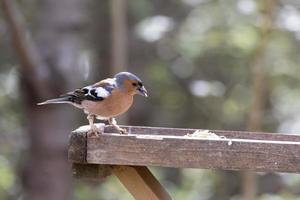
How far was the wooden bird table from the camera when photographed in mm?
3271

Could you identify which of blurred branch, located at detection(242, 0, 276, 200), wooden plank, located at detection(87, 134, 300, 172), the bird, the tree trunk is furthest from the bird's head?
the tree trunk

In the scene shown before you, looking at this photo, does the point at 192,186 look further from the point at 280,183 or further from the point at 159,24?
the point at 159,24

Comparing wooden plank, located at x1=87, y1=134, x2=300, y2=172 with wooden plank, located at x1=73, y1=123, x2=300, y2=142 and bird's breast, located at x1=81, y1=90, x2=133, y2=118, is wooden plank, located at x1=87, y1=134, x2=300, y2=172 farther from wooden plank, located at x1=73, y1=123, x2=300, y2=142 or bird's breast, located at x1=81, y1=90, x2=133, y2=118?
bird's breast, located at x1=81, y1=90, x2=133, y2=118

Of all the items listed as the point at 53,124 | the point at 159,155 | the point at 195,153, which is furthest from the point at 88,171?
the point at 53,124

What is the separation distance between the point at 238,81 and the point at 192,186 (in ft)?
5.04

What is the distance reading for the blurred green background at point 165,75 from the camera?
7.92 m

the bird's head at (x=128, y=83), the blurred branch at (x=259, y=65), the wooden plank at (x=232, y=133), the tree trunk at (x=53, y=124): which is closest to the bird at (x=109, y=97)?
the bird's head at (x=128, y=83)

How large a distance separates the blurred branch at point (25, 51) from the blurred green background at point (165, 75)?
26 millimetres

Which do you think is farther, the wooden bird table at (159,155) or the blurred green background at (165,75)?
the blurred green background at (165,75)

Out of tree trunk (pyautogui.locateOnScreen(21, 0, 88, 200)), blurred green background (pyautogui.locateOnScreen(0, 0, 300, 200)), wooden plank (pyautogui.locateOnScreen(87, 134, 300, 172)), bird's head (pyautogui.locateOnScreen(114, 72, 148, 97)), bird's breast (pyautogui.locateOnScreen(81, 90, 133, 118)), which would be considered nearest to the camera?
wooden plank (pyautogui.locateOnScreen(87, 134, 300, 172))

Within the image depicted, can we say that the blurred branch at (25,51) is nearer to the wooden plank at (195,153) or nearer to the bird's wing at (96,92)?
the bird's wing at (96,92)

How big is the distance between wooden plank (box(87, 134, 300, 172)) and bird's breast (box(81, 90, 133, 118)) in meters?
0.78

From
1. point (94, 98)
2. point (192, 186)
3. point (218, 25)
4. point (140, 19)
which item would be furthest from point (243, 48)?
point (94, 98)

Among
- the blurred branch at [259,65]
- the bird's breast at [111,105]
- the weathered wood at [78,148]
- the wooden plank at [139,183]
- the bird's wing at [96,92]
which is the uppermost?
the blurred branch at [259,65]
